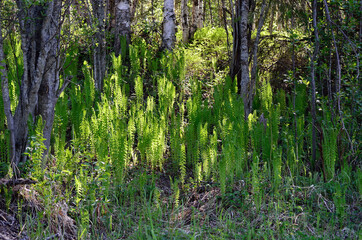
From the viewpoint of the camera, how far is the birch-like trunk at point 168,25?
8.05 m

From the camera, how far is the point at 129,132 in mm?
4652

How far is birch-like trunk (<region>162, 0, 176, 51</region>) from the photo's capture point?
8055 millimetres

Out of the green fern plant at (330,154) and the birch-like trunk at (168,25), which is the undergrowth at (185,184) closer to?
the green fern plant at (330,154)

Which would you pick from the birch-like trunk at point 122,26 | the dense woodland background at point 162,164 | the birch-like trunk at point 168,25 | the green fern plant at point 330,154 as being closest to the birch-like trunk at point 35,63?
the dense woodland background at point 162,164

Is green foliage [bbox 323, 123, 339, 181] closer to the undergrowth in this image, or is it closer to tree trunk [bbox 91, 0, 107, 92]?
the undergrowth

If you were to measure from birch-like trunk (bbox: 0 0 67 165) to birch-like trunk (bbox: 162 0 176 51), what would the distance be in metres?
4.10

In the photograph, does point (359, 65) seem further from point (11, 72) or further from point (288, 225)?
point (11, 72)

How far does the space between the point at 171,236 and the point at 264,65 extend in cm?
503

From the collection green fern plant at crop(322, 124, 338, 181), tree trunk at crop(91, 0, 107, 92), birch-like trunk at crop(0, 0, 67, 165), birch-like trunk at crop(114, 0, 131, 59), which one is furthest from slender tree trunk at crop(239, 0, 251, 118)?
birch-like trunk at crop(0, 0, 67, 165)

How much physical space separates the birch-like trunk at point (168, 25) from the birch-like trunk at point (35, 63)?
162 inches

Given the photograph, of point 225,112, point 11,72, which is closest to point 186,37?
point 225,112

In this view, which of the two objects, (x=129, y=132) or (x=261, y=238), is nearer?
(x=261, y=238)

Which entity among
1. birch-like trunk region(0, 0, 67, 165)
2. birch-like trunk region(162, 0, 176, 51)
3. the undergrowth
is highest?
birch-like trunk region(162, 0, 176, 51)

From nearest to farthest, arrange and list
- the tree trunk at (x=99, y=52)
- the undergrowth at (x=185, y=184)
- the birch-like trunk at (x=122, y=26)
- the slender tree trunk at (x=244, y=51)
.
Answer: the undergrowth at (x=185, y=184) → the slender tree trunk at (x=244, y=51) → the tree trunk at (x=99, y=52) → the birch-like trunk at (x=122, y=26)
